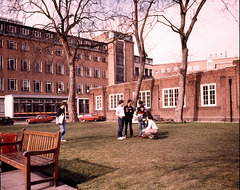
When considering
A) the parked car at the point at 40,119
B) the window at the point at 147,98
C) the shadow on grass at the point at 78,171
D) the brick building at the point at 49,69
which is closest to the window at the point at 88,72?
the brick building at the point at 49,69

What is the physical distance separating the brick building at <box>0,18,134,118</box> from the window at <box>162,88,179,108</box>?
7.09 meters

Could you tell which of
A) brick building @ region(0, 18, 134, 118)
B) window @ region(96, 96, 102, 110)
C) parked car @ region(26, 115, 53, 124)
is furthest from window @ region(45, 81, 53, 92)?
parked car @ region(26, 115, 53, 124)

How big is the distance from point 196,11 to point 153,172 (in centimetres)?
1808

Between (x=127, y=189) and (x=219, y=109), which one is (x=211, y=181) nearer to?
(x=127, y=189)

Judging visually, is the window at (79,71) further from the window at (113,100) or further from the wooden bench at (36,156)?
the wooden bench at (36,156)

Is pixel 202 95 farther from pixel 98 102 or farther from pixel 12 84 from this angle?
pixel 12 84

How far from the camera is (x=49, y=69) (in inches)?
1811

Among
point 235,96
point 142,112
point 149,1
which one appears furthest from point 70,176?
point 235,96

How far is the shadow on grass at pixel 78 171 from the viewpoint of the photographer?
4965 mm

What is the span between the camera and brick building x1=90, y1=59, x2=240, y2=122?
72.1 feet

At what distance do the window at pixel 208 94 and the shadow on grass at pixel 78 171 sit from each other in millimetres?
19823

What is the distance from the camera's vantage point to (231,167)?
570 cm

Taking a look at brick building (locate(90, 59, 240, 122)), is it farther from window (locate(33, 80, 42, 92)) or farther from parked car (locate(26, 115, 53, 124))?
window (locate(33, 80, 42, 92))

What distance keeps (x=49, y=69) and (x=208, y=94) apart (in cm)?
3173
